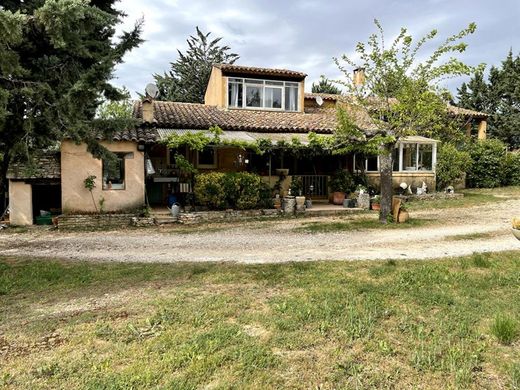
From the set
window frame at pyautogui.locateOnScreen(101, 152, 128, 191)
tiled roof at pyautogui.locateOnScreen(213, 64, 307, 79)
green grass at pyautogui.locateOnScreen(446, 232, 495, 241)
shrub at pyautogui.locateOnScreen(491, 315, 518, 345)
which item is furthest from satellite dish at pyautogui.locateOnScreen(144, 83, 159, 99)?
shrub at pyautogui.locateOnScreen(491, 315, 518, 345)

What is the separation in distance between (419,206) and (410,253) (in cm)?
1181

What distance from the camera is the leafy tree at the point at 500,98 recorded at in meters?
42.7

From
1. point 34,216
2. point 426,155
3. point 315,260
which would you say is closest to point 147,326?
point 315,260

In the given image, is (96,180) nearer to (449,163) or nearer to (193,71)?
(449,163)

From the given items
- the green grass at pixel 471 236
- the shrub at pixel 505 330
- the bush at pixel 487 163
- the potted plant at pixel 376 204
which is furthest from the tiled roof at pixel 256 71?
the shrub at pixel 505 330

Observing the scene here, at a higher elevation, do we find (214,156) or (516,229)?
(214,156)

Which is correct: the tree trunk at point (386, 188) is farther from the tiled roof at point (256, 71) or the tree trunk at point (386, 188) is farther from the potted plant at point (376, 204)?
the tiled roof at point (256, 71)

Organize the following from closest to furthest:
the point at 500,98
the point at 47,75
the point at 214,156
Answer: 1. the point at 47,75
2. the point at 214,156
3. the point at 500,98

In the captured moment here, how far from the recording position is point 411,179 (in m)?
25.2

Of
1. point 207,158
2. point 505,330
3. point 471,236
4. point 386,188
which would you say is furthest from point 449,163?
point 505,330

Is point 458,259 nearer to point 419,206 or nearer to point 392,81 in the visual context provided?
point 392,81

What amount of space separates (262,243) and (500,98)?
154 ft

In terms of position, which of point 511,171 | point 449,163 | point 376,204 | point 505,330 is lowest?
point 505,330

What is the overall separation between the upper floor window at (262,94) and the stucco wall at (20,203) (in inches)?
534
